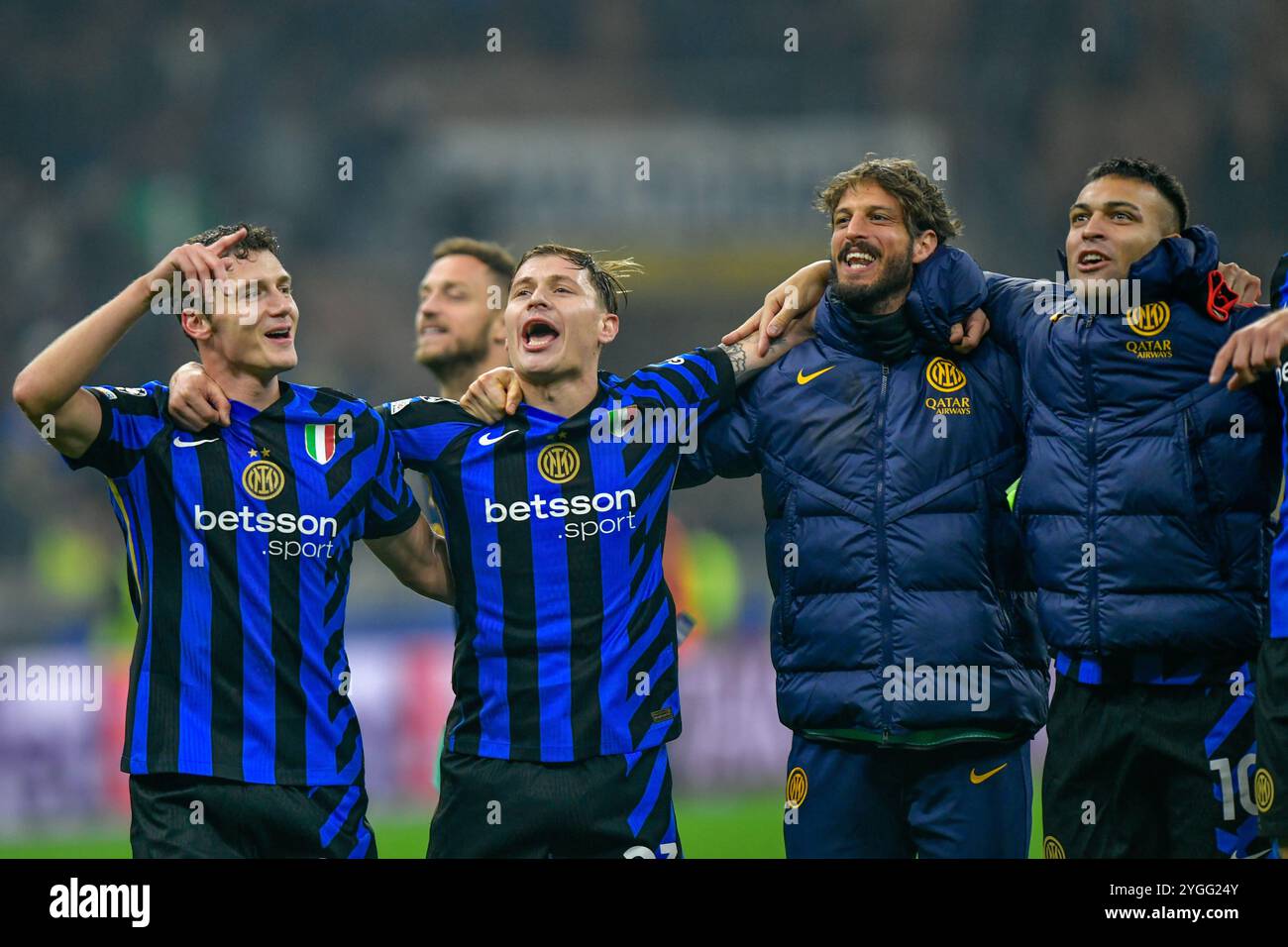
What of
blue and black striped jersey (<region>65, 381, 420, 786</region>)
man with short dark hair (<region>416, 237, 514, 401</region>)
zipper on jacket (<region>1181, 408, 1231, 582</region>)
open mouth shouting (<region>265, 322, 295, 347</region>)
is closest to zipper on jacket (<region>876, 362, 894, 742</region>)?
zipper on jacket (<region>1181, 408, 1231, 582</region>)

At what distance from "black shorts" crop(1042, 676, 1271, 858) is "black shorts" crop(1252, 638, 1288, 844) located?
1.16 feet

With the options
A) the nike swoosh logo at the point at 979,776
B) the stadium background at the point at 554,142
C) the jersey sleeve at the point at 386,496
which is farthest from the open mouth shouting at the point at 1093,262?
the stadium background at the point at 554,142

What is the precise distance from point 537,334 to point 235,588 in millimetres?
990

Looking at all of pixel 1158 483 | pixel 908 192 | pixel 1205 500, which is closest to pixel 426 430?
pixel 908 192

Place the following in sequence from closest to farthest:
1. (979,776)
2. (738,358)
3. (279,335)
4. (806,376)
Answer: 1. (279,335)
2. (979,776)
3. (806,376)
4. (738,358)

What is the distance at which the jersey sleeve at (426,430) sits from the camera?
4062mm

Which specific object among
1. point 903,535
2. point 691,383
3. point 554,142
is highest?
point 554,142

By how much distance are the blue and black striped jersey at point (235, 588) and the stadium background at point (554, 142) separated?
7.97 metres

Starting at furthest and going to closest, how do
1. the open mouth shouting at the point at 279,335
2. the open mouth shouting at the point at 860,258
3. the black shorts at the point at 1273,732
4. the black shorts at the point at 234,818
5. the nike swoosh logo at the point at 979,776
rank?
1. the open mouth shouting at the point at 860,258
2. the nike swoosh logo at the point at 979,776
3. the open mouth shouting at the point at 279,335
4. the black shorts at the point at 234,818
5. the black shorts at the point at 1273,732

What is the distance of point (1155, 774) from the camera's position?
384 centimetres

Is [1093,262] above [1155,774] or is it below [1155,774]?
above

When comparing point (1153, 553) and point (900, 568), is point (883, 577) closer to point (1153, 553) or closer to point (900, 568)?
point (900, 568)

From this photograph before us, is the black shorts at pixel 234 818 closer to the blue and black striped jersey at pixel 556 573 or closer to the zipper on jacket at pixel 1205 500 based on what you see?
the blue and black striped jersey at pixel 556 573

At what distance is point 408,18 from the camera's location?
1916 centimetres
